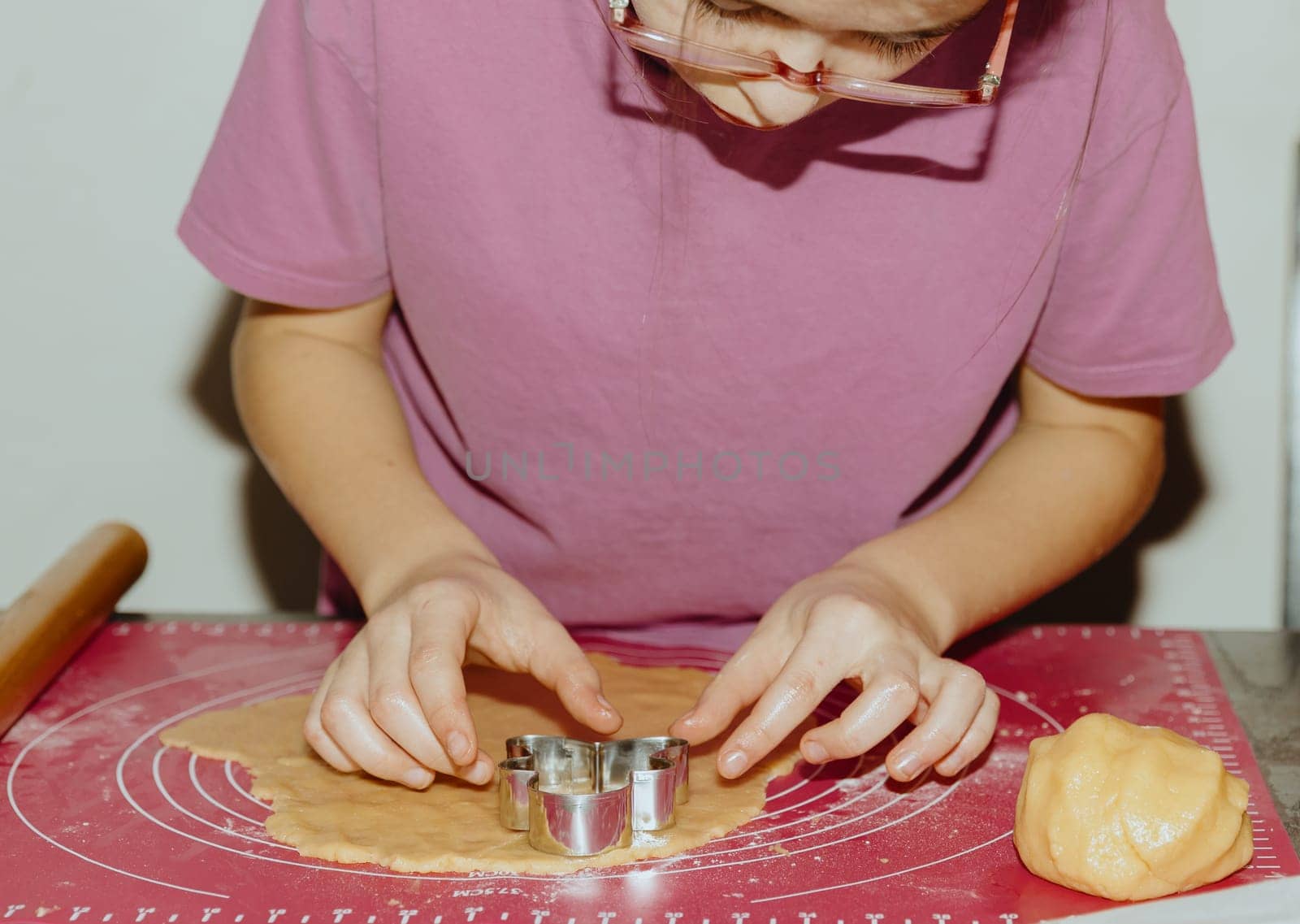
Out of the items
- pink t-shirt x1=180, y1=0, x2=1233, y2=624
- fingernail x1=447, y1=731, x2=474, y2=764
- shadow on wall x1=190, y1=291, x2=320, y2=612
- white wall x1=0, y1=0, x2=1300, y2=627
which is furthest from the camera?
shadow on wall x1=190, y1=291, x2=320, y2=612

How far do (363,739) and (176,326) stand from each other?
1.03 metres

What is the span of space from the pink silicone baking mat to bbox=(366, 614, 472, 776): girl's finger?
0.08 meters

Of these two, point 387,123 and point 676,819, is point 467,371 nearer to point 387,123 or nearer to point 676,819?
point 387,123

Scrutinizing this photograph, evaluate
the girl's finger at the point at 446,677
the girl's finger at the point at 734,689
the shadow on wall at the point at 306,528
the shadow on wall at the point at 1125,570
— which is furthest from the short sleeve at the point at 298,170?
the shadow on wall at the point at 1125,570

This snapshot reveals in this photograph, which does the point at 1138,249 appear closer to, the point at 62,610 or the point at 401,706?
the point at 401,706

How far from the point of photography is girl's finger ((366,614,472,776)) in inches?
31.8

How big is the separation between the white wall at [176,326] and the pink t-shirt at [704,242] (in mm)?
689

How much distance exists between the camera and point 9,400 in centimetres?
175

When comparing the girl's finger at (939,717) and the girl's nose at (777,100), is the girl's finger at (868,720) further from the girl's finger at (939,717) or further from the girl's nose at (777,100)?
the girl's nose at (777,100)

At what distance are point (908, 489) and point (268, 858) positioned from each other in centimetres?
54

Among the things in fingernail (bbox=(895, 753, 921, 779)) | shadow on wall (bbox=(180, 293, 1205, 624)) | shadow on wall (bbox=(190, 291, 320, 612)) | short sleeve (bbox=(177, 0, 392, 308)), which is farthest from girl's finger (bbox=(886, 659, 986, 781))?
shadow on wall (bbox=(190, 291, 320, 612))

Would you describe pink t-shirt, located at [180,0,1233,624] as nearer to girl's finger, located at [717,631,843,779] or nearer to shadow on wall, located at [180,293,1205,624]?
girl's finger, located at [717,631,843,779]

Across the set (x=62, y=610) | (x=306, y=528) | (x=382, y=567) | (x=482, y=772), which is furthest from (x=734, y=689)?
(x=306, y=528)

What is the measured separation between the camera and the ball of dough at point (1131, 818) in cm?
72
